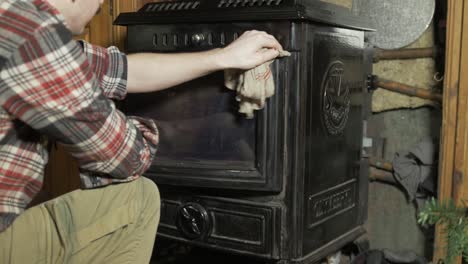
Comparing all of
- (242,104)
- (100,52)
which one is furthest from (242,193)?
(100,52)

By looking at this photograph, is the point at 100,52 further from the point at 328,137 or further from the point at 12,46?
the point at 328,137

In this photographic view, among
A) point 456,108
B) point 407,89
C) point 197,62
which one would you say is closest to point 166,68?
point 197,62

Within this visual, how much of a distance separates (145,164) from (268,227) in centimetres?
42

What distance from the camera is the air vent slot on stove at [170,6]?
1444 mm

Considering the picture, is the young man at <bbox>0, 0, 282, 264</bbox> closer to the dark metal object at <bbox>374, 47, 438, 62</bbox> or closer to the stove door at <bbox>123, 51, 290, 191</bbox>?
the stove door at <bbox>123, 51, 290, 191</bbox>

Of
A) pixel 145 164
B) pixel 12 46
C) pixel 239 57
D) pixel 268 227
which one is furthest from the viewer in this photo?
pixel 268 227

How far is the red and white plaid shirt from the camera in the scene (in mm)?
813

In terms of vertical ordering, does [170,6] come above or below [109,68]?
above

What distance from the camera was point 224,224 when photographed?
1.42 m

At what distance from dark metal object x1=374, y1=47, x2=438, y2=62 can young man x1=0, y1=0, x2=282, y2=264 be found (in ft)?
2.45

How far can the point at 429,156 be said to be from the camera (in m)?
1.75

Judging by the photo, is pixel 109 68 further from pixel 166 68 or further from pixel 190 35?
pixel 190 35

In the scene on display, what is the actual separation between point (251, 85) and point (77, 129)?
460mm

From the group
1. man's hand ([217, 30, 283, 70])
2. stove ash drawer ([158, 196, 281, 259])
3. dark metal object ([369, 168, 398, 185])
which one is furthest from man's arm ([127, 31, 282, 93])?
dark metal object ([369, 168, 398, 185])
